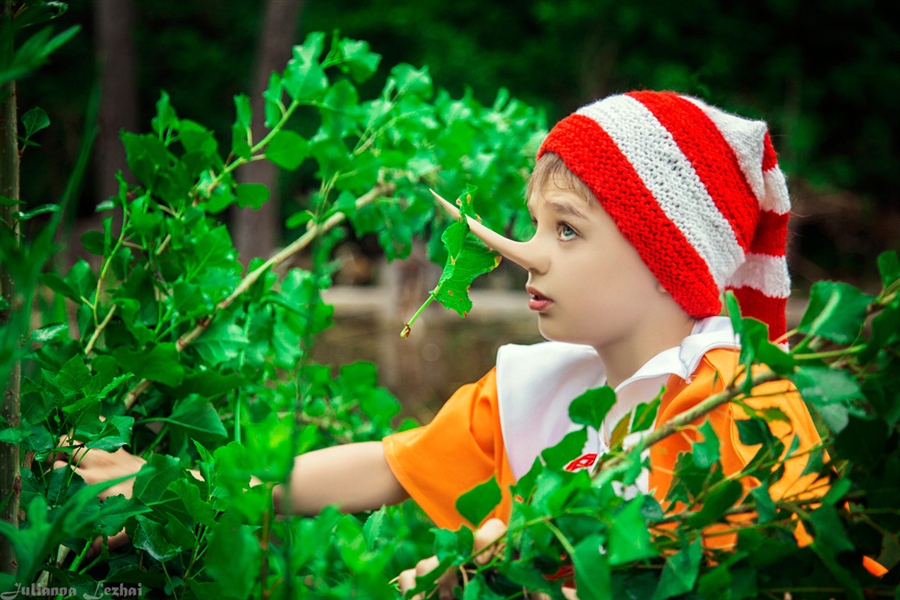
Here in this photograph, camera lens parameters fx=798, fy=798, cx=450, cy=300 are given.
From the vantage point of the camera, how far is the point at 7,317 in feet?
1.93

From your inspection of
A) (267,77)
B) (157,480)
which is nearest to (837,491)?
(157,480)

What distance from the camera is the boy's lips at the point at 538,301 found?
820 mm

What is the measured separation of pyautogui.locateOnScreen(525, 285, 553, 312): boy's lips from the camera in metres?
0.82

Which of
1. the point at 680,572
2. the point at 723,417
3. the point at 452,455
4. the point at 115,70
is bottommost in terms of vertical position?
the point at 115,70

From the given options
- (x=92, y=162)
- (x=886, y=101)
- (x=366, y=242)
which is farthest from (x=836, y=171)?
(x=92, y=162)

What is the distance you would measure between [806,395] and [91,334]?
67 centimetres

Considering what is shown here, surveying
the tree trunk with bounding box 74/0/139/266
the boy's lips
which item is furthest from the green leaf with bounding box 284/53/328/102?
the tree trunk with bounding box 74/0/139/266

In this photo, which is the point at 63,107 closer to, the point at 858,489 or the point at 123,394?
the point at 123,394

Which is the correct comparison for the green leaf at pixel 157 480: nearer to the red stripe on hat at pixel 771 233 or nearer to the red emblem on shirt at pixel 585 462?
the red emblem on shirt at pixel 585 462

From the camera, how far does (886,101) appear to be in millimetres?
6793

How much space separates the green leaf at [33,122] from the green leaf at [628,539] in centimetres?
52

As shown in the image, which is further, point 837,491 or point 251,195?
point 251,195

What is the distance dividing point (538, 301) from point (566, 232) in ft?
0.26

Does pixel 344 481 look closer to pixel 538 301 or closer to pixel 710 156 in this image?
pixel 538 301
